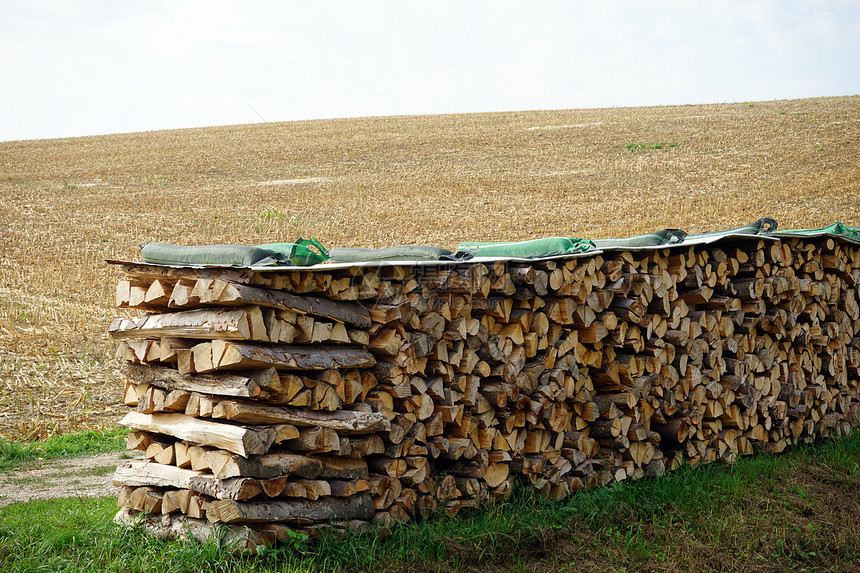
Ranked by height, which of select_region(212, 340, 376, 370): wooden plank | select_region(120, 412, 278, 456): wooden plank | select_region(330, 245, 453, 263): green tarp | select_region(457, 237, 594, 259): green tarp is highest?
select_region(330, 245, 453, 263): green tarp

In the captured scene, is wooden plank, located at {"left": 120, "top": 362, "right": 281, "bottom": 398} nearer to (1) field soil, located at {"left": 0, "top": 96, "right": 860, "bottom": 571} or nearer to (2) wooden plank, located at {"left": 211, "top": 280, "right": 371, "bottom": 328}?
(2) wooden plank, located at {"left": 211, "top": 280, "right": 371, "bottom": 328}

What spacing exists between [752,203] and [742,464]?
16864 mm

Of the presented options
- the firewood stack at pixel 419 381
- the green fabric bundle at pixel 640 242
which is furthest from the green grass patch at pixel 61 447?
the green fabric bundle at pixel 640 242

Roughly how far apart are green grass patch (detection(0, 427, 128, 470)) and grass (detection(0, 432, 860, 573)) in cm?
236

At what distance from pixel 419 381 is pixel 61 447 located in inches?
224

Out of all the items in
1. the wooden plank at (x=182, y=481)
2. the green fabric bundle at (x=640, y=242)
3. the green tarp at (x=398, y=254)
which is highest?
the green tarp at (x=398, y=254)

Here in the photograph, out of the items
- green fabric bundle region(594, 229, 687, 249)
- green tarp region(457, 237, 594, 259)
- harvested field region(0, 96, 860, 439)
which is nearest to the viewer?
green tarp region(457, 237, 594, 259)

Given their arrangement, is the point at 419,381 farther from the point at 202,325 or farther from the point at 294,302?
the point at 202,325

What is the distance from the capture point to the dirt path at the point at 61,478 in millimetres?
7065

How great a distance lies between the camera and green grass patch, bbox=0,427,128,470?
28.0 ft

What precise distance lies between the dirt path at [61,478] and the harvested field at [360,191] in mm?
1527

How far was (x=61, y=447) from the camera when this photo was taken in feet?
29.0

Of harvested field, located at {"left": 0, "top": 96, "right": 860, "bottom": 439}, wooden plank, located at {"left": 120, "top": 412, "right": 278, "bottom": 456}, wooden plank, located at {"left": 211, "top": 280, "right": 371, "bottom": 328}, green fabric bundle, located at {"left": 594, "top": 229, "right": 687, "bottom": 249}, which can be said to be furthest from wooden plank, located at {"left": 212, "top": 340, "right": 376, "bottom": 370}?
harvested field, located at {"left": 0, "top": 96, "right": 860, "bottom": 439}

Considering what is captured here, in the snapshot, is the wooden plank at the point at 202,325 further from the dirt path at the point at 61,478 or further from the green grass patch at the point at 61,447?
the green grass patch at the point at 61,447
